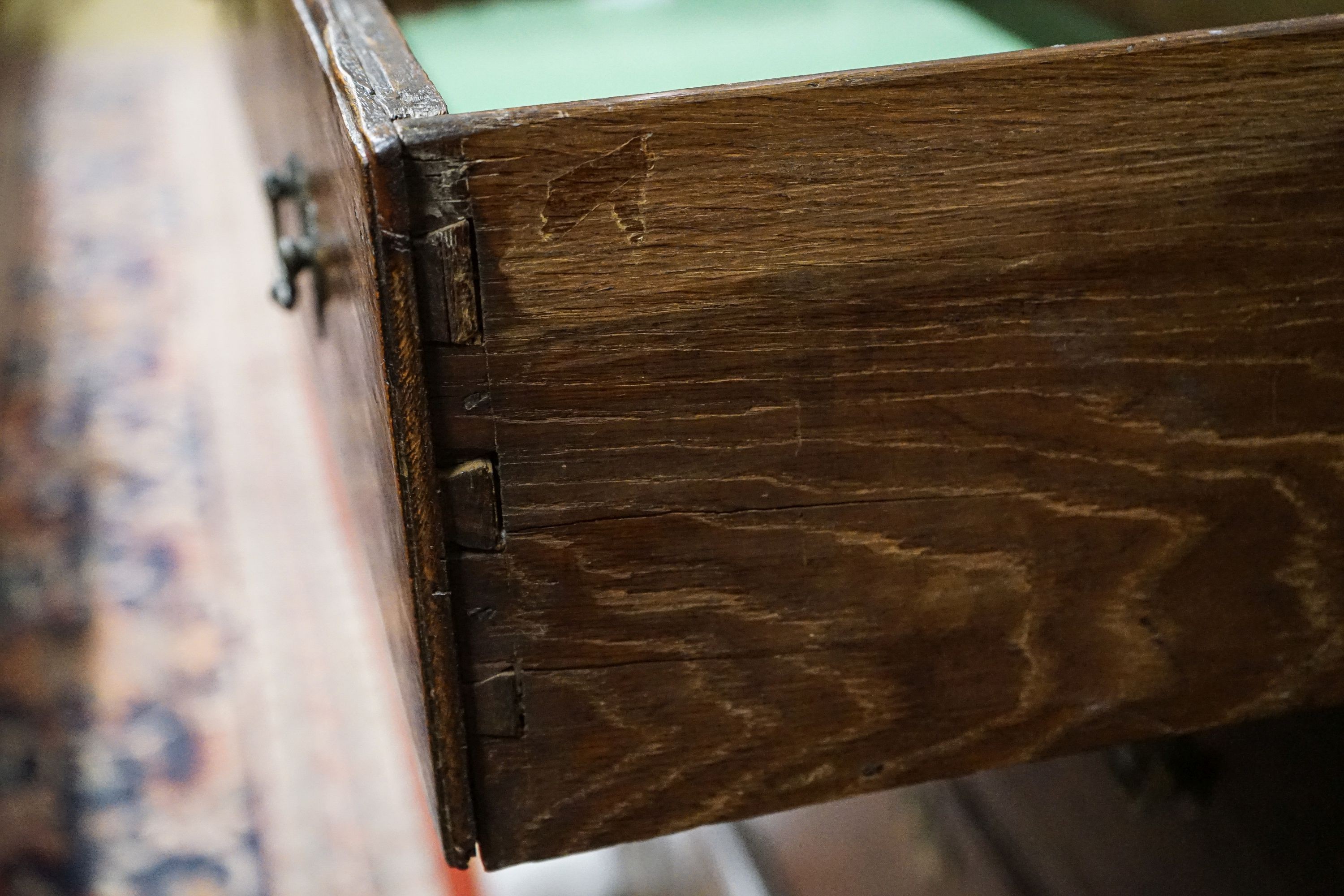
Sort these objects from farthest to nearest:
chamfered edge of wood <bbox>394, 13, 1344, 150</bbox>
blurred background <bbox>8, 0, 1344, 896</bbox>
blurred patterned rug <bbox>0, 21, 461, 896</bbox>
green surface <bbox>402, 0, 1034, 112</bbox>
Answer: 1. blurred patterned rug <bbox>0, 21, 461, 896</bbox>
2. blurred background <bbox>8, 0, 1344, 896</bbox>
3. green surface <bbox>402, 0, 1034, 112</bbox>
4. chamfered edge of wood <bbox>394, 13, 1344, 150</bbox>

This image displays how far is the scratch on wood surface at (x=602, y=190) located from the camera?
1.44 ft

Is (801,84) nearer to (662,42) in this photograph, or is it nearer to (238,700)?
(662,42)

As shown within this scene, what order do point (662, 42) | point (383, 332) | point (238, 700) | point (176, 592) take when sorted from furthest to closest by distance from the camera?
1. point (176, 592)
2. point (238, 700)
3. point (662, 42)
4. point (383, 332)

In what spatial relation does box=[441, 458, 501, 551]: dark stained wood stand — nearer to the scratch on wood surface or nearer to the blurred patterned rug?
the scratch on wood surface

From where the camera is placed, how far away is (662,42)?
0.74 meters

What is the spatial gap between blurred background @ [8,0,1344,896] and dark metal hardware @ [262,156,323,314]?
0.13 meters

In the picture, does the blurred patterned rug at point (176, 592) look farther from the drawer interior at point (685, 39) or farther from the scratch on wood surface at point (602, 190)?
the scratch on wood surface at point (602, 190)

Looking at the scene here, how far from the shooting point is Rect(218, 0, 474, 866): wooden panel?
0.43 m

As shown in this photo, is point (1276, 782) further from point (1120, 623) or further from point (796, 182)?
point (796, 182)

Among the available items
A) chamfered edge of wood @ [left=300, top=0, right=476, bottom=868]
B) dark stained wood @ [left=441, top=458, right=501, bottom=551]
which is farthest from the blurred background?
dark stained wood @ [left=441, top=458, right=501, bottom=551]

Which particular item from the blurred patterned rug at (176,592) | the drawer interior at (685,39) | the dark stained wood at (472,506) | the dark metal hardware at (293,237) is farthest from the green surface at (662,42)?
the blurred patterned rug at (176,592)

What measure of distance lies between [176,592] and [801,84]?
64.2 inches

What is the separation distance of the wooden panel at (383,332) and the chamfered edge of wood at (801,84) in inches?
0.6

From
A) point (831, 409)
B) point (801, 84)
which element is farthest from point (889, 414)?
point (801, 84)
